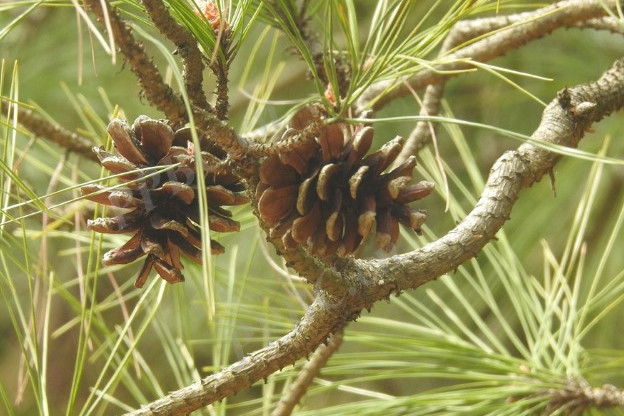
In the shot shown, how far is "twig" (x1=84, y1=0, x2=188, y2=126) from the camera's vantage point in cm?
36

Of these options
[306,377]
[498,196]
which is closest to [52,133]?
[306,377]

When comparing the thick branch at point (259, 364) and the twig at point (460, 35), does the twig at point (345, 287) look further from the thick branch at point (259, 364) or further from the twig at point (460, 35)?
the twig at point (460, 35)

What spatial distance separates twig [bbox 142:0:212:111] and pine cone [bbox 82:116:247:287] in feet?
0.13

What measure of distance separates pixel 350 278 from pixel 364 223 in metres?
0.04

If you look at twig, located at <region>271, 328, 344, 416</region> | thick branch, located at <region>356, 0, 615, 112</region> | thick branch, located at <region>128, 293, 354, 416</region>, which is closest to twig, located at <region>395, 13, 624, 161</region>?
thick branch, located at <region>356, 0, 615, 112</region>

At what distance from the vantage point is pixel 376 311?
145cm

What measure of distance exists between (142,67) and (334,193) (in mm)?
140

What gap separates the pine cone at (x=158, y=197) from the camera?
450 mm

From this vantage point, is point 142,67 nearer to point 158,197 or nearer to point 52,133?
point 158,197

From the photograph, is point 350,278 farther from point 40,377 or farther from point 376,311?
point 376,311

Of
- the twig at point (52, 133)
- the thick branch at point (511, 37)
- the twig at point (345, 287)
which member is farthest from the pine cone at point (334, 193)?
the twig at point (52, 133)

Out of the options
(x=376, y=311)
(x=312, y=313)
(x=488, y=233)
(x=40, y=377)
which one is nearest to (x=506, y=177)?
(x=488, y=233)

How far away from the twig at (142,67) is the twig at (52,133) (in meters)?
0.39

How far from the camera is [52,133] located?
768 millimetres
